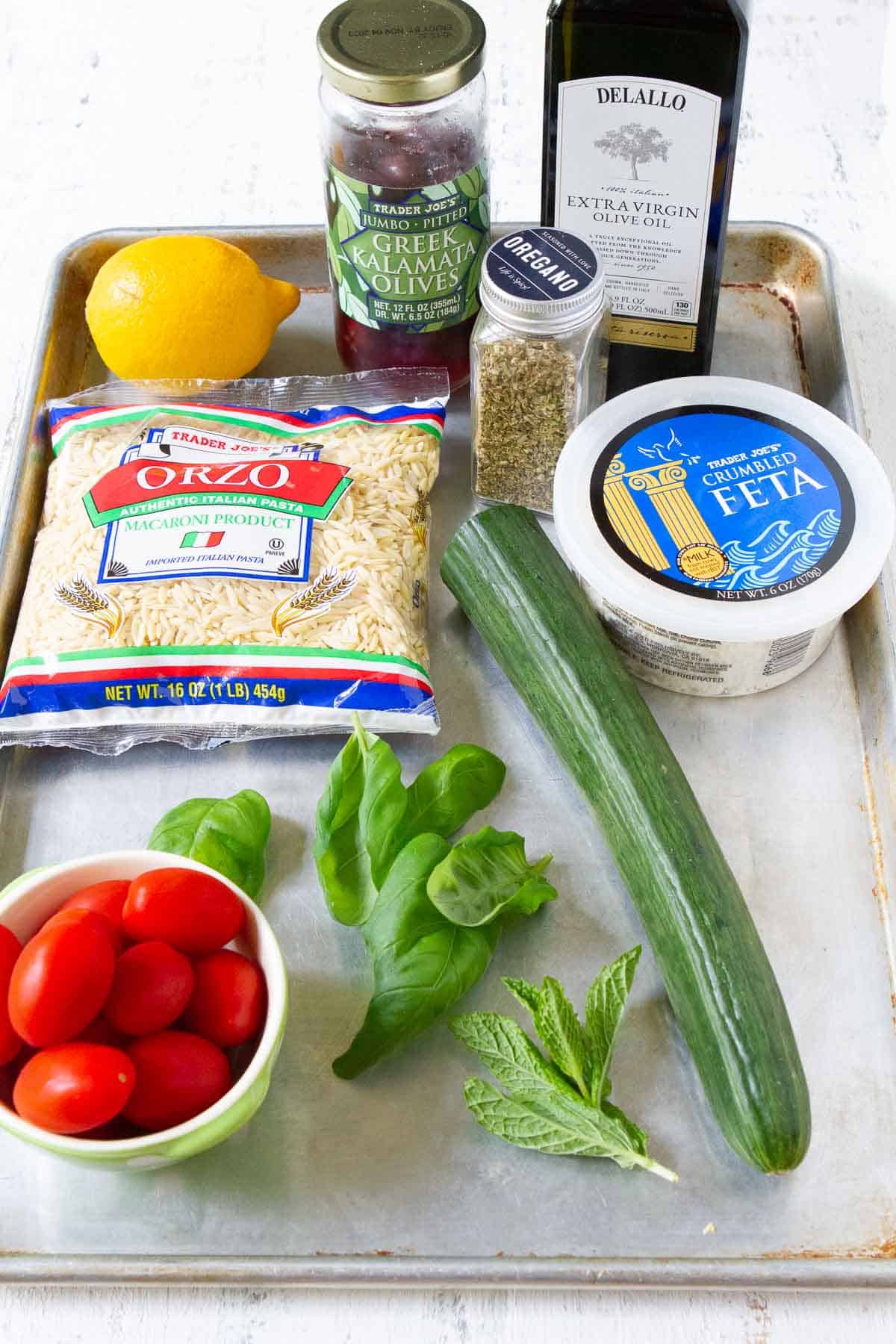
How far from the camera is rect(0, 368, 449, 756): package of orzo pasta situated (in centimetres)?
94

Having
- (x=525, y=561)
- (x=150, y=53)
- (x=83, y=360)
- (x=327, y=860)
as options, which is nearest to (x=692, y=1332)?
(x=327, y=860)

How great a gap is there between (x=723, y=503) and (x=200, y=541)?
38cm

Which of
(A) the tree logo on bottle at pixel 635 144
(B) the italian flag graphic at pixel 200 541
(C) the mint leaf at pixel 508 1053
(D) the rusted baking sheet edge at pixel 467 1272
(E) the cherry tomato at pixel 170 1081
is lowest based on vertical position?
(D) the rusted baking sheet edge at pixel 467 1272

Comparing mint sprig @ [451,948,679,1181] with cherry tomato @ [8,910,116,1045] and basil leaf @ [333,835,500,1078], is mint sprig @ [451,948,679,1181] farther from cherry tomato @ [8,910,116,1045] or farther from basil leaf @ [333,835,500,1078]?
cherry tomato @ [8,910,116,1045]

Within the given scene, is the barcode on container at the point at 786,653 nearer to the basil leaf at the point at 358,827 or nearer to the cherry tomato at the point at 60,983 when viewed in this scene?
the basil leaf at the point at 358,827

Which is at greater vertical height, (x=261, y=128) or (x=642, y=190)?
(x=642, y=190)

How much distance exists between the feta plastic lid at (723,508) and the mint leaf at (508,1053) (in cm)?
30

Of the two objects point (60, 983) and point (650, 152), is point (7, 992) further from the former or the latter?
point (650, 152)

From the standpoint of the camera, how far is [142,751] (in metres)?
0.97

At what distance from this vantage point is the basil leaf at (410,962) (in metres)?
0.79

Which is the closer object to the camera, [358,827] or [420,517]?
[358,827]

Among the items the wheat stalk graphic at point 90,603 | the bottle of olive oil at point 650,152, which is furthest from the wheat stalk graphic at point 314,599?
the bottle of olive oil at point 650,152

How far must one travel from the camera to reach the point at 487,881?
0.82 m

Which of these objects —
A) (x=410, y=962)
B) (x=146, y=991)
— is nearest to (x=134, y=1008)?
(x=146, y=991)
